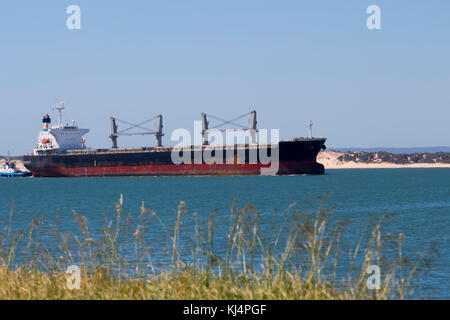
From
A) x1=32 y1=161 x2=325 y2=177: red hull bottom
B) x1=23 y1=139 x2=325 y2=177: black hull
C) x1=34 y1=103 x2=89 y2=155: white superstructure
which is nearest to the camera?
x1=23 y1=139 x2=325 y2=177: black hull

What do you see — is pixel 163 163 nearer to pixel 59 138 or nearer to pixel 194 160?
pixel 194 160

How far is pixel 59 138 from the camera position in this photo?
10888 cm

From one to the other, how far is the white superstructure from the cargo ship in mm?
1985

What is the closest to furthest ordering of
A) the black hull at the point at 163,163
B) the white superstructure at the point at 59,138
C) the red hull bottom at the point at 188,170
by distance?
the black hull at the point at 163,163
the red hull bottom at the point at 188,170
the white superstructure at the point at 59,138

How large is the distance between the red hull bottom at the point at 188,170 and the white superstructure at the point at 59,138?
7989 millimetres

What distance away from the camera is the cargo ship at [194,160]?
82375mm

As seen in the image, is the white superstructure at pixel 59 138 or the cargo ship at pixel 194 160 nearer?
the cargo ship at pixel 194 160

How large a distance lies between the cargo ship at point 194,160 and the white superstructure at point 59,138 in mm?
1985

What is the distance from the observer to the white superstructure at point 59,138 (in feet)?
351

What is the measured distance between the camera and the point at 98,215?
124 feet

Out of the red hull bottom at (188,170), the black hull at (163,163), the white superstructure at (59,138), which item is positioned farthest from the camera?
the white superstructure at (59,138)

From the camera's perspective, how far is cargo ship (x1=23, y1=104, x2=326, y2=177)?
82375mm
